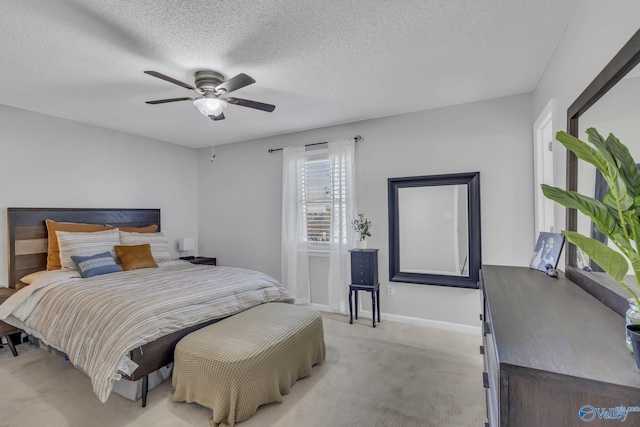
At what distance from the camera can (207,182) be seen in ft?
17.7

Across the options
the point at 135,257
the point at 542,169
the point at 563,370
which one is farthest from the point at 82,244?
the point at 542,169

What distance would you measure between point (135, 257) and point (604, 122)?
434cm

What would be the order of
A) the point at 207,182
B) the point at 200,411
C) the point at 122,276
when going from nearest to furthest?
the point at 200,411 → the point at 122,276 → the point at 207,182

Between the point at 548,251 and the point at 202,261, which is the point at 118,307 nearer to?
the point at 202,261

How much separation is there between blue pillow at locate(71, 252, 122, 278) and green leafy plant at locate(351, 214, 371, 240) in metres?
2.89

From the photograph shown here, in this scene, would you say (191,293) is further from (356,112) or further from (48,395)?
(356,112)

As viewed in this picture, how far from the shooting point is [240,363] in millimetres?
1926

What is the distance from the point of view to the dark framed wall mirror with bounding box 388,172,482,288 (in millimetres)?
3340

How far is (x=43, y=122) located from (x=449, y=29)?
14.8 ft

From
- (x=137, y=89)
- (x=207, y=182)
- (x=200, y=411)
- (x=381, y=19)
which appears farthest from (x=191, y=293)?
(x=207, y=182)

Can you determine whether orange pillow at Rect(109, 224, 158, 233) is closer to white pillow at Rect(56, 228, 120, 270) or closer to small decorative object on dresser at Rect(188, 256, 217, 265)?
white pillow at Rect(56, 228, 120, 270)

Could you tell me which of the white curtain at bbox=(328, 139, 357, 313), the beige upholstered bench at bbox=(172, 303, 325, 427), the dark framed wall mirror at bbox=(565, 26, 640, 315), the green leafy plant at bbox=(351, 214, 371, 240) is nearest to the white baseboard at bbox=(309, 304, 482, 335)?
the white curtain at bbox=(328, 139, 357, 313)

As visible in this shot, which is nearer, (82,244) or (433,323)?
(82,244)

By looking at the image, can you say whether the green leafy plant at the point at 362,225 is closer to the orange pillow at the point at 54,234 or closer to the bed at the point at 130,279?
the bed at the point at 130,279
